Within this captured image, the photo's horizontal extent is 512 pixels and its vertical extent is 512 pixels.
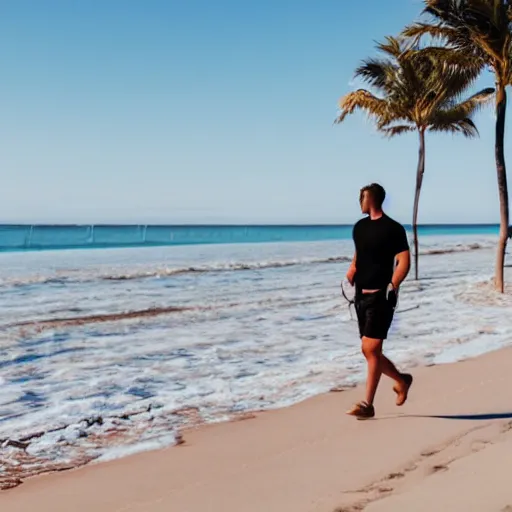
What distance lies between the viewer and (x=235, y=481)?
3.82 meters

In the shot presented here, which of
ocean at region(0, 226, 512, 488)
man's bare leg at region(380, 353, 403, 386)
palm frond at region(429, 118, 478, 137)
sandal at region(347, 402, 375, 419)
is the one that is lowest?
ocean at region(0, 226, 512, 488)

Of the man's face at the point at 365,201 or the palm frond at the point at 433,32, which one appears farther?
the palm frond at the point at 433,32

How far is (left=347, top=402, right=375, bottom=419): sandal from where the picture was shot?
4.98 metres

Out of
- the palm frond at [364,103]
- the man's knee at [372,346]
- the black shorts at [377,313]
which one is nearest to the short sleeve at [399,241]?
the black shorts at [377,313]

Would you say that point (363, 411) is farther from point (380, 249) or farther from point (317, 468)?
point (380, 249)

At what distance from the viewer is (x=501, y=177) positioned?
48.6 feet

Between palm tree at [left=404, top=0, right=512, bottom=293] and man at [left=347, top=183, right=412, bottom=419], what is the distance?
1004cm

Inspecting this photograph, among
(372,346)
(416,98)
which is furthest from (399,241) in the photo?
(416,98)

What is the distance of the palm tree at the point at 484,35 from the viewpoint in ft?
42.9

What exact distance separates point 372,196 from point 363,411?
1.68 metres

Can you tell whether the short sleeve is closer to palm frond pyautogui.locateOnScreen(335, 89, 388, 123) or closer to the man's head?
the man's head

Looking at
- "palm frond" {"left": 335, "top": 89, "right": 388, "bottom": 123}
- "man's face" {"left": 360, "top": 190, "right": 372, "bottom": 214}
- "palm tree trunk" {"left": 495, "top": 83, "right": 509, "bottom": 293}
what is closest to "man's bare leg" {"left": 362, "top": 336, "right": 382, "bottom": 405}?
"man's face" {"left": 360, "top": 190, "right": 372, "bottom": 214}

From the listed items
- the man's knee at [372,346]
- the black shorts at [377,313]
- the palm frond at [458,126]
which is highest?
the palm frond at [458,126]

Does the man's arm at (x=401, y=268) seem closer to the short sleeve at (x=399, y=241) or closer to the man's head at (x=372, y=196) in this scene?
the short sleeve at (x=399, y=241)
